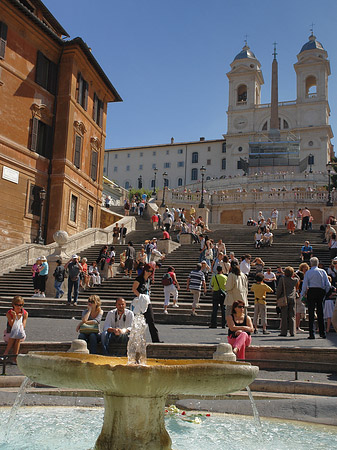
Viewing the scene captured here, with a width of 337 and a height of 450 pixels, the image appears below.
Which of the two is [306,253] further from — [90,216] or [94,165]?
[94,165]

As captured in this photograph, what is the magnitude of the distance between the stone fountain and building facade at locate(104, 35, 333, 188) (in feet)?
237

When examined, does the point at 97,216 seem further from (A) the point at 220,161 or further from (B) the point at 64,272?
(A) the point at 220,161

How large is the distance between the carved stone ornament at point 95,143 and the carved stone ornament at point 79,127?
4.90 feet

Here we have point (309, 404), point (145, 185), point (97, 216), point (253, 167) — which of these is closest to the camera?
point (309, 404)

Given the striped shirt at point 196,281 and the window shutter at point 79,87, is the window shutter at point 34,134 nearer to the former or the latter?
the window shutter at point 79,87

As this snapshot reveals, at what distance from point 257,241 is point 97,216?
503 inches

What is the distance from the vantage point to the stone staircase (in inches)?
560

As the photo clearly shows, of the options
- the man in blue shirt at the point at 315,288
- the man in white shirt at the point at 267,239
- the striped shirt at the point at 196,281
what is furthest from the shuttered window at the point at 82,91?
the man in blue shirt at the point at 315,288

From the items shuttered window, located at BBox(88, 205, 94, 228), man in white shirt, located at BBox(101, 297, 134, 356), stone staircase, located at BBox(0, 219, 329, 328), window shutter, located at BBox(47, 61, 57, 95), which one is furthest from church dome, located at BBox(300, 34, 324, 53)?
man in white shirt, located at BBox(101, 297, 134, 356)

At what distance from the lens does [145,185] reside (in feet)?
302

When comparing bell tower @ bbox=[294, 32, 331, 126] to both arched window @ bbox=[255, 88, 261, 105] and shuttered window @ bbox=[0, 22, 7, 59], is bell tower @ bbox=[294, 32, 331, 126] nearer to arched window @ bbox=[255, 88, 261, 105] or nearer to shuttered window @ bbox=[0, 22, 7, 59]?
arched window @ bbox=[255, 88, 261, 105]

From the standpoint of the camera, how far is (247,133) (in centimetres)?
8344

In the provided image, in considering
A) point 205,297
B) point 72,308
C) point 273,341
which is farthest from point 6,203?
point 273,341

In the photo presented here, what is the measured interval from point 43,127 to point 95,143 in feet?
17.5
